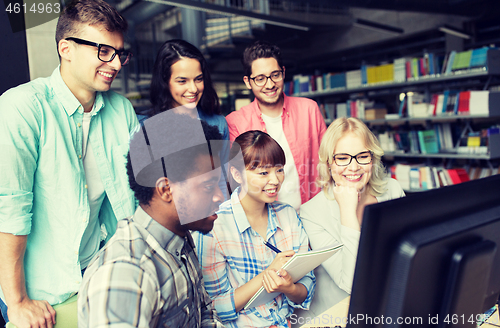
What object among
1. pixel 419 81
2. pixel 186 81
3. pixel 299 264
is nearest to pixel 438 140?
pixel 419 81

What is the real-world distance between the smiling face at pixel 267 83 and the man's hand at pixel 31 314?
126 centimetres

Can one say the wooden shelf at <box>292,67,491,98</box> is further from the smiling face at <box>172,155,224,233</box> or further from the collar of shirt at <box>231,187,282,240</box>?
the smiling face at <box>172,155,224,233</box>

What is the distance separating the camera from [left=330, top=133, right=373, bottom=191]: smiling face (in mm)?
1516

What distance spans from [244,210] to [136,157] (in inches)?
24.3

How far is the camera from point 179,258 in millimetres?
906

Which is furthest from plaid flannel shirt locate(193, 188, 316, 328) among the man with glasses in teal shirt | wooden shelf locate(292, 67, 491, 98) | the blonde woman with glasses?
wooden shelf locate(292, 67, 491, 98)

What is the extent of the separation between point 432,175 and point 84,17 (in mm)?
4112

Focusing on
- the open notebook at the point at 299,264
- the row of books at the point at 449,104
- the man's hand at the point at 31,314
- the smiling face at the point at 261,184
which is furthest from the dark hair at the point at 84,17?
the row of books at the point at 449,104

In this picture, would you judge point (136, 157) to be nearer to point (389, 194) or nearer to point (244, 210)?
point (244, 210)

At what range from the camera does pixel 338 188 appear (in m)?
1.48

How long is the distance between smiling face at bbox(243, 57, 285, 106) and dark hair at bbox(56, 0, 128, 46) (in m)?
0.75

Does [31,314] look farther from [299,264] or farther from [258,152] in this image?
[258,152]

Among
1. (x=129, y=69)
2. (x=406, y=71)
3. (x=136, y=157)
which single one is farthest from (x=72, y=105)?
(x=129, y=69)

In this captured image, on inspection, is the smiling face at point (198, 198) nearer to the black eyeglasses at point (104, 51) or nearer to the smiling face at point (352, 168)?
the black eyeglasses at point (104, 51)
